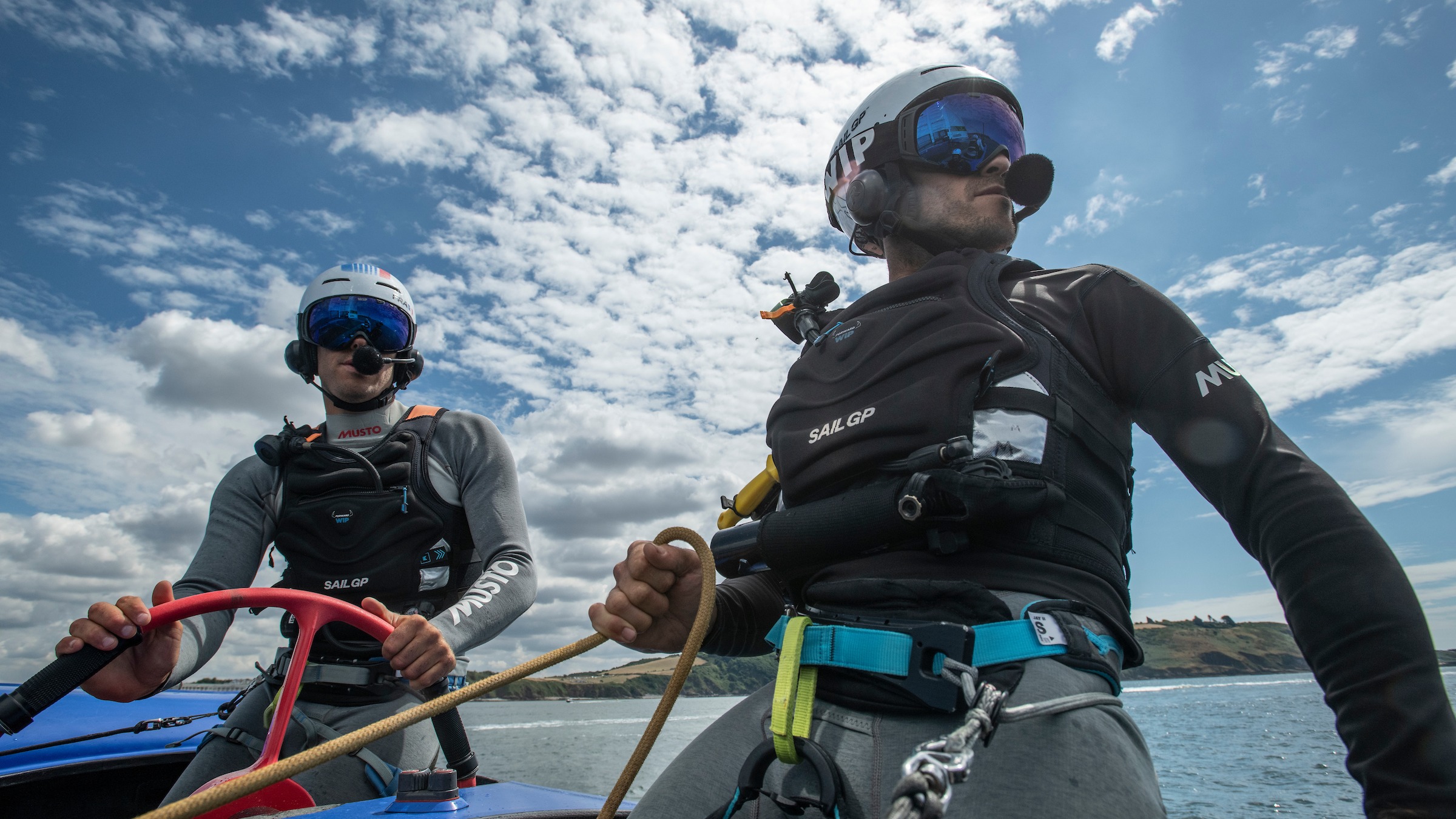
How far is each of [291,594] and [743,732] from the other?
1565 millimetres

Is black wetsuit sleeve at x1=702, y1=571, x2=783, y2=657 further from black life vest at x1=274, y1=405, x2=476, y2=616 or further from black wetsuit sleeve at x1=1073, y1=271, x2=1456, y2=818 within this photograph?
black life vest at x1=274, y1=405, x2=476, y2=616

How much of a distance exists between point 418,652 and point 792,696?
4.65 feet

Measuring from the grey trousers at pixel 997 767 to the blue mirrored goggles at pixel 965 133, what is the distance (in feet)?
5.46

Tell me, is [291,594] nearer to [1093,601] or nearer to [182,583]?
[182,583]

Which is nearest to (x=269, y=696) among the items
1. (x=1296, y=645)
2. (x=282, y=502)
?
(x=282, y=502)

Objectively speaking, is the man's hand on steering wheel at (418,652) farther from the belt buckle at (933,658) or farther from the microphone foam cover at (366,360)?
the microphone foam cover at (366,360)

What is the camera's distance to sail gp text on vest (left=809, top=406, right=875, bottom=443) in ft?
5.51

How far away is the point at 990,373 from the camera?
159 cm

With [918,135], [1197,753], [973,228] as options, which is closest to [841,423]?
[973,228]

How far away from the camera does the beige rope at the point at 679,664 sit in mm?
1671

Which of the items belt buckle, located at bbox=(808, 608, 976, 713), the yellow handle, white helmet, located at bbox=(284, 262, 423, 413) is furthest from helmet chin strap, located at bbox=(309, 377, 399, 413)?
belt buckle, located at bbox=(808, 608, 976, 713)

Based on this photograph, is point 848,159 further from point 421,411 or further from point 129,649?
point 129,649

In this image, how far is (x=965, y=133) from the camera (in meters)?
2.40

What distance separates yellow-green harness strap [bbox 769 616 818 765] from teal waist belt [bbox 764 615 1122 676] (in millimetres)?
31
